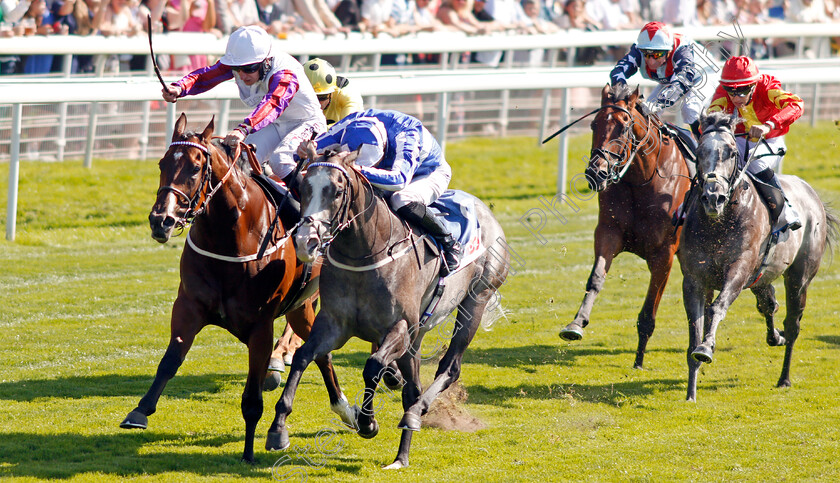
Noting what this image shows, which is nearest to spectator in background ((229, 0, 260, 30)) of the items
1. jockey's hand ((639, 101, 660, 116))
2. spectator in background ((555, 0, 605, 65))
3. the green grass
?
the green grass

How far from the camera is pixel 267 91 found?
6.42 metres

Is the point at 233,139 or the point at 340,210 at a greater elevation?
the point at 233,139

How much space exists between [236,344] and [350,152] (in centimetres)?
339

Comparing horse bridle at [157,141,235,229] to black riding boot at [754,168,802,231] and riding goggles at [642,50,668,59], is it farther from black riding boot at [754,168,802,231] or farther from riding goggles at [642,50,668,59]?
riding goggles at [642,50,668,59]

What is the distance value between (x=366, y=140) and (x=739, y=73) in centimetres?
300

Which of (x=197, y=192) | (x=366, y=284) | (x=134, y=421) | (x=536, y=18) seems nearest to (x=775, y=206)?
(x=366, y=284)

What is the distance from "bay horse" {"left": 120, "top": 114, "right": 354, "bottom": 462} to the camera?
5.41 meters

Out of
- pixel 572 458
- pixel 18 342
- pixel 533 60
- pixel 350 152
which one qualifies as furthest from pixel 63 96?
pixel 533 60

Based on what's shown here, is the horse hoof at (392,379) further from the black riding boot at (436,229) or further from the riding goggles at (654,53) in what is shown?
the riding goggles at (654,53)

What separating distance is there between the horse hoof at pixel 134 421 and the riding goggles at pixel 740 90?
4.41 metres

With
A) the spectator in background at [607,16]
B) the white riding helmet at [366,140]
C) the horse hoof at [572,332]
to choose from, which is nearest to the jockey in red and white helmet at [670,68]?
the horse hoof at [572,332]

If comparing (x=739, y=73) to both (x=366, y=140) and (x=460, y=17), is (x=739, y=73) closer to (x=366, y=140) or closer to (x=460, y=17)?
(x=366, y=140)

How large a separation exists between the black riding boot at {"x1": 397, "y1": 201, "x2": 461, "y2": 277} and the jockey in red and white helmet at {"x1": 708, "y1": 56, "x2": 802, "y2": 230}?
2.18m

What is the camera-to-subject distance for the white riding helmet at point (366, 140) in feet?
18.3
